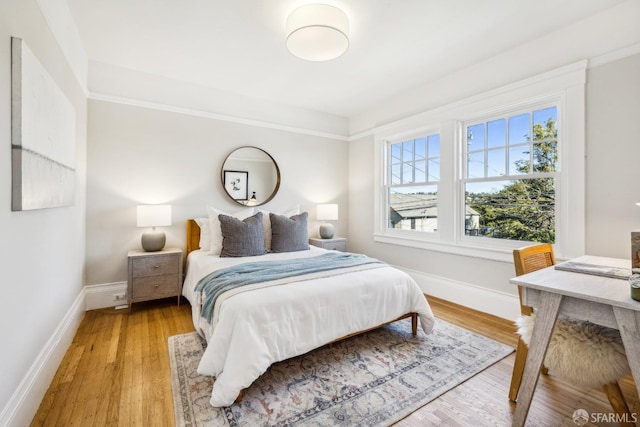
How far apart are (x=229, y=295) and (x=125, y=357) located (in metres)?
1.05

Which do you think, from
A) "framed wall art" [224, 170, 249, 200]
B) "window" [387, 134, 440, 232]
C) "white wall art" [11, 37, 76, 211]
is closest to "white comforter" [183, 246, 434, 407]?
→ "white wall art" [11, 37, 76, 211]

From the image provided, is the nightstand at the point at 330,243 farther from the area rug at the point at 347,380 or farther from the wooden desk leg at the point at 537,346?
the wooden desk leg at the point at 537,346

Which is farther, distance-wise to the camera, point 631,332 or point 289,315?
point 289,315

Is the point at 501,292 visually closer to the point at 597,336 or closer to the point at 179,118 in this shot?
the point at 597,336

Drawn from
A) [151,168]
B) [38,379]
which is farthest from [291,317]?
[151,168]

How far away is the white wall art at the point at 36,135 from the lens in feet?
4.30

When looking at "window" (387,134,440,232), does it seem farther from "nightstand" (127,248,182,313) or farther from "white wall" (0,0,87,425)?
"white wall" (0,0,87,425)

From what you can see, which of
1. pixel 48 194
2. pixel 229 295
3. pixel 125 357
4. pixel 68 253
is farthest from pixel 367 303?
pixel 68 253

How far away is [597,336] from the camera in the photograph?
4.39ft

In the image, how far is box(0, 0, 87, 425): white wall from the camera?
4.09 feet

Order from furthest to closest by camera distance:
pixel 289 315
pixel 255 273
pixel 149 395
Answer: pixel 255 273 < pixel 289 315 < pixel 149 395

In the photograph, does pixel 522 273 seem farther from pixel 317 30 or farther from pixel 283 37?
pixel 283 37

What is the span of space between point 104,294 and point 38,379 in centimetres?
168

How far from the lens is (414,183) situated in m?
3.80
